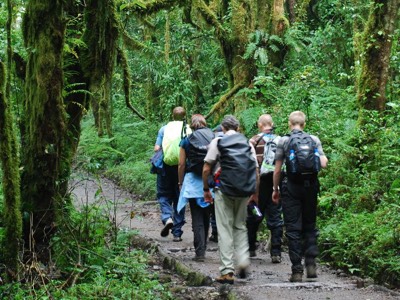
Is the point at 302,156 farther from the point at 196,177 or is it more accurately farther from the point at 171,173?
the point at 171,173

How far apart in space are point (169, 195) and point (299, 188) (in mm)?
3616

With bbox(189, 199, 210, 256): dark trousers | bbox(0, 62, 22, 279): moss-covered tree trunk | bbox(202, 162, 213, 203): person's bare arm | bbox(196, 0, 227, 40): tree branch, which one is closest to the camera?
bbox(0, 62, 22, 279): moss-covered tree trunk

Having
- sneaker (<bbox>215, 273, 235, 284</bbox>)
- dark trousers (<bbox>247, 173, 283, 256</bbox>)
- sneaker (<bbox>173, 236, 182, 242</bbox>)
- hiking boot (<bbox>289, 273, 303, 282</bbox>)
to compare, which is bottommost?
sneaker (<bbox>173, 236, 182, 242</bbox>)

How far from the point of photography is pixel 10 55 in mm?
6875

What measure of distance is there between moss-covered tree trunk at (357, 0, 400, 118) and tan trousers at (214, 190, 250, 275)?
16.3 ft

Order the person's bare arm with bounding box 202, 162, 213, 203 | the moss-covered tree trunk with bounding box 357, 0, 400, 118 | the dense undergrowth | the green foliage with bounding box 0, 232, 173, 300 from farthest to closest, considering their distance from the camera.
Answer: the moss-covered tree trunk with bounding box 357, 0, 400, 118
the dense undergrowth
the person's bare arm with bounding box 202, 162, 213, 203
the green foliage with bounding box 0, 232, 173, 300

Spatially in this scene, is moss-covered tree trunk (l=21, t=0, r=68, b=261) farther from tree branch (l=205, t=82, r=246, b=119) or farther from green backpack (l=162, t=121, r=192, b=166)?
tree branch (l=205, t=82, r=246, b=119)

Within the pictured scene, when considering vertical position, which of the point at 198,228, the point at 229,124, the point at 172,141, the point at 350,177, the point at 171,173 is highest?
the point at 229,124

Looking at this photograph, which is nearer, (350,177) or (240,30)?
(350,177)

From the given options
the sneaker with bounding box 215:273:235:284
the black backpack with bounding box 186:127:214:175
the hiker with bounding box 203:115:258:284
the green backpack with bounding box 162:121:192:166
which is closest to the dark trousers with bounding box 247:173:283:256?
the black backpack with bounding box 186:127:214:175

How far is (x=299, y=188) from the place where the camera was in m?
7.56

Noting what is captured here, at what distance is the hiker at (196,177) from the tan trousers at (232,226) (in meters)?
1.21

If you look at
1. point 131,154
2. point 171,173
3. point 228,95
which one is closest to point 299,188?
point 171,173

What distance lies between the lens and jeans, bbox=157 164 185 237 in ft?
34.2
